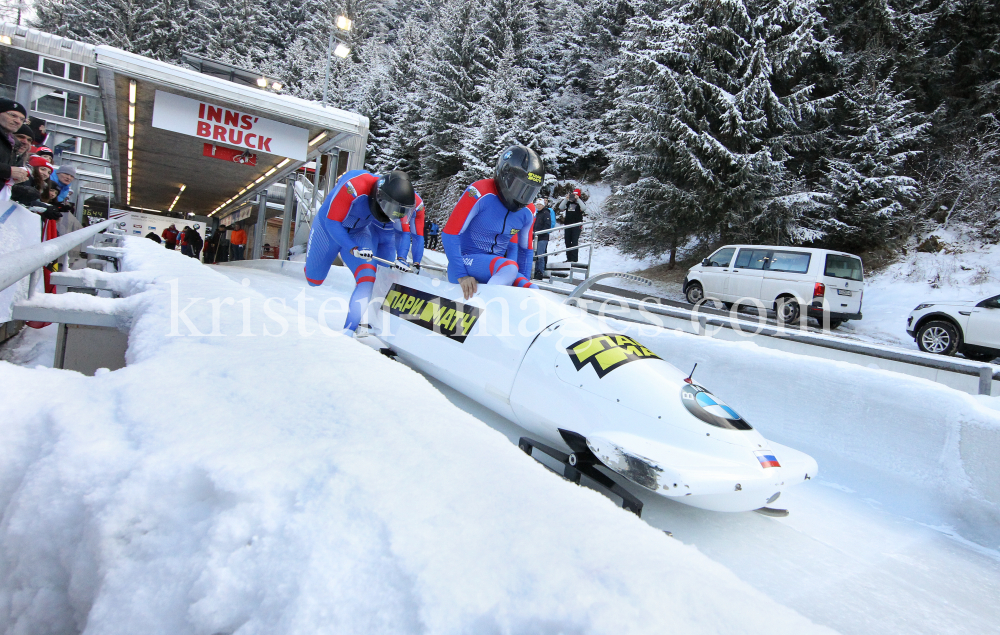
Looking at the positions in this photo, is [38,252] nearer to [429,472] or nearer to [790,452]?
[429,472]

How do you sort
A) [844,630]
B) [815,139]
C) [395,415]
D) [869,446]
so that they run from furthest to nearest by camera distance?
[815,139] < [869,446] < [844,630] < [395,415]

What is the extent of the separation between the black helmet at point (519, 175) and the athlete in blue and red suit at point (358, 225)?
806mm

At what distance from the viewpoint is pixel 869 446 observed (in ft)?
7.24

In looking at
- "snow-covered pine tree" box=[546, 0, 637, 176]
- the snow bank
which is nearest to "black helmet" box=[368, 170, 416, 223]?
the snow bank

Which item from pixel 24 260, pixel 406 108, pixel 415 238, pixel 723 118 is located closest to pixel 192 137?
pixel 415 238

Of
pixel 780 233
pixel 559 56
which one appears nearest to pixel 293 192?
pixel 780 233

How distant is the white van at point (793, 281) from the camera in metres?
7.01

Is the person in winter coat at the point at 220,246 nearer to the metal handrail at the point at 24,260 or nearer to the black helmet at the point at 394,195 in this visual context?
the black helmet at the point at 394,195

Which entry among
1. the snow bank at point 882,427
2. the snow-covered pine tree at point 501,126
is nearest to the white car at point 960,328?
the snow bank at point 882,427

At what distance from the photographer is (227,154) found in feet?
26.2

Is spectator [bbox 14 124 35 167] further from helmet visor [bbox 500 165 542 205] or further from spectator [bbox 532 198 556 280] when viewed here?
spectator [bbox 532 198 556 280]

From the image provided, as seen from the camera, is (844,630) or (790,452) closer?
(844,630)

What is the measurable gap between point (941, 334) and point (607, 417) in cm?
645

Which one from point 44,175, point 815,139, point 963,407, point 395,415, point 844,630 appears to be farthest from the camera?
point 815,139
